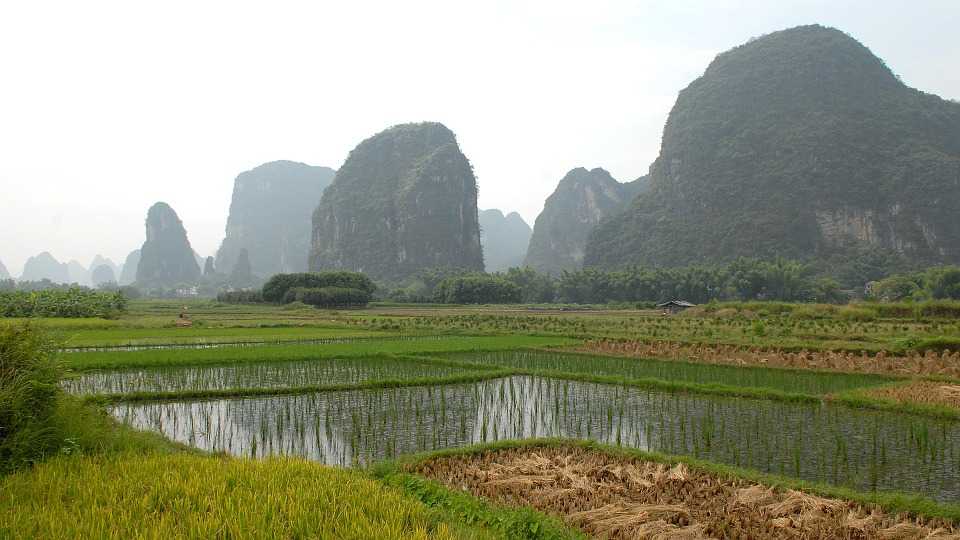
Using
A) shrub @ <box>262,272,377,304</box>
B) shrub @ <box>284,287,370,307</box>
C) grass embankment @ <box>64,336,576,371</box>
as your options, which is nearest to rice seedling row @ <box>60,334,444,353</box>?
grass embankment @ <box>64,336,576,371</box>

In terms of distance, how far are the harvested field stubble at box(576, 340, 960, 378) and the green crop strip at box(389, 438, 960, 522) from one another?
34.4 feet

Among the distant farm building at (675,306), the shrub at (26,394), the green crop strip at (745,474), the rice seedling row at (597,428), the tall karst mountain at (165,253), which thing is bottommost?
the distant farm building at (675,306)

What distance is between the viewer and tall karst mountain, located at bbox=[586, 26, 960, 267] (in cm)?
7388

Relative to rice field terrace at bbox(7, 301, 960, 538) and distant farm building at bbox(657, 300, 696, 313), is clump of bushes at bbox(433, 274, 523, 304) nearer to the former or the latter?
distant farm building at bbox(657, 300, 696, 313)

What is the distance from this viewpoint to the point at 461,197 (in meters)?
119

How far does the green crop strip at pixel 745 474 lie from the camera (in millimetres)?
5617

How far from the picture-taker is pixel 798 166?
269 ft

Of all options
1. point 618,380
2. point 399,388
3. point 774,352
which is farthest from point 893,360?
point 399,388

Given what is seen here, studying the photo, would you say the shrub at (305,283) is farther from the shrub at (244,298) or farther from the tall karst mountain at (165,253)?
the tall karst mountain at (165,253)

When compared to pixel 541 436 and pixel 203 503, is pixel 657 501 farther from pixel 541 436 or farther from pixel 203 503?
pixel 203 503

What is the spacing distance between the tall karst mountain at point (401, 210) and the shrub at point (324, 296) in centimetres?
5301

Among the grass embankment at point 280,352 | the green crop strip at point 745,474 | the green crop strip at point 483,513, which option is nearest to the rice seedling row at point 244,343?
the grass embankment at point 280,352

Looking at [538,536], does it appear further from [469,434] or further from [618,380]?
[618,380]

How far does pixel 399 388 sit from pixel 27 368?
26.0ft
